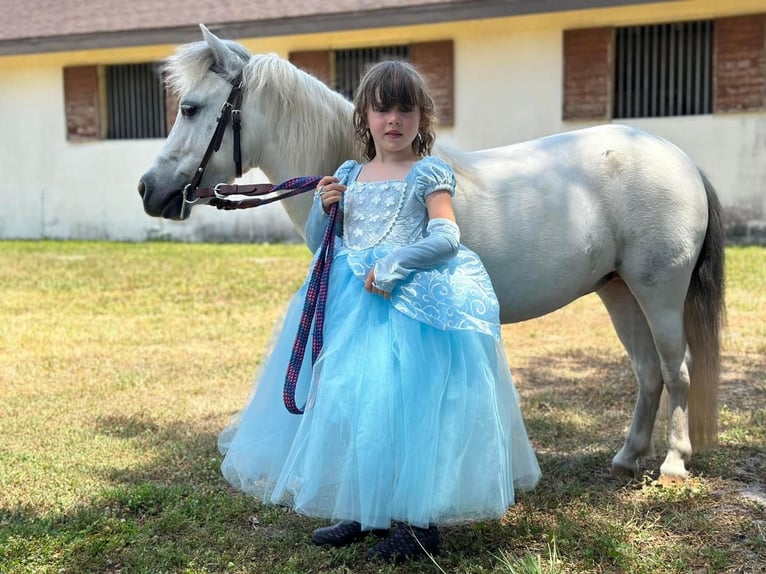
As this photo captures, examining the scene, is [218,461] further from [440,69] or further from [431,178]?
[440,69]

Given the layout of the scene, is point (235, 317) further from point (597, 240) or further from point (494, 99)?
point (494, 99)

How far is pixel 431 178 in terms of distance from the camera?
2.49 metres

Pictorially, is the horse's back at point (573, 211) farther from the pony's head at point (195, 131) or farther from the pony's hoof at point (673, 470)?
the pony's head at point (195, 131)

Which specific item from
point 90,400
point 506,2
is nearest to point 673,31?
point 506,2

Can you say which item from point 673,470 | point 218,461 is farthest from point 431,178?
point 218,461

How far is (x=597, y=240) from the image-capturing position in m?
3.07

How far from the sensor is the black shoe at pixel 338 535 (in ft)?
9.13

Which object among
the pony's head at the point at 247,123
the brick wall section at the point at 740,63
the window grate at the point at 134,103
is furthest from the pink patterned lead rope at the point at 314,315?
the window grate at the point at 134,103

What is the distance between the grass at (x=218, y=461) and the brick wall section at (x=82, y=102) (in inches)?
304

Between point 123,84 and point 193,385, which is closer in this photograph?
point 193,385

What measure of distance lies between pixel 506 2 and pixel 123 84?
7.65 metres

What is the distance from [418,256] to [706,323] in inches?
67.0

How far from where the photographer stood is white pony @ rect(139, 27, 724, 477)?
2.95 m

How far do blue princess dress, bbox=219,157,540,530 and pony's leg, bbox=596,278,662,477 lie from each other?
1.08 metres
